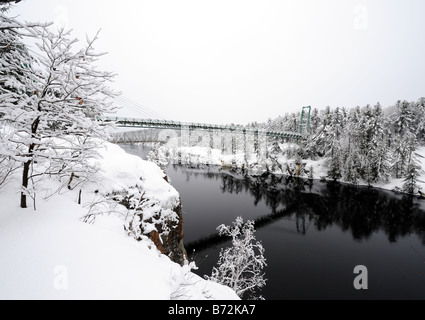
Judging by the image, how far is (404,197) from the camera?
109 feet

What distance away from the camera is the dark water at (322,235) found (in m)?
14.0

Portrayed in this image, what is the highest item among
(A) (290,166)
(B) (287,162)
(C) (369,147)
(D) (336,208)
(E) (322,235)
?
(C) (369,147)

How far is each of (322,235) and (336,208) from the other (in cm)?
1019

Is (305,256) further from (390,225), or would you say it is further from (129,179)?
(129,179)

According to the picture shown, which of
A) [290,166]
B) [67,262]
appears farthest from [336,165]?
[67,262]

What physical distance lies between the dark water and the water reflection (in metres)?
0.11


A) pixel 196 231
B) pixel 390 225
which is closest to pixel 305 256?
pixel 196 231

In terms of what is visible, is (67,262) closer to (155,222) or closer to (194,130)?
(155,222)

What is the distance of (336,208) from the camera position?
2888cm

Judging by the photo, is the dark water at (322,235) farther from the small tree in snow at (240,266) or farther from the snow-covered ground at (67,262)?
the snow-covered ground at (67,262)

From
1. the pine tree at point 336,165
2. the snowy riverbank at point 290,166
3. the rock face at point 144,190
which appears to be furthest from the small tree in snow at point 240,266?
the pine tree at point 336,165

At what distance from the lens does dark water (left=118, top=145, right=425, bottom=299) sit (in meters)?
14.0

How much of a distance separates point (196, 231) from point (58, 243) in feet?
64.5

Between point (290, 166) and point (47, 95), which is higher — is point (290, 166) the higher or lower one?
the lower one
